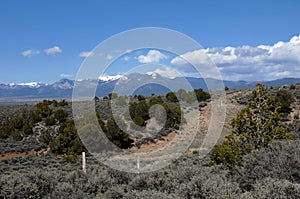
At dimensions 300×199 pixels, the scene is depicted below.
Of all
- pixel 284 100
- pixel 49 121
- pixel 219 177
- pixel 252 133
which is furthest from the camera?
pixel 49 121

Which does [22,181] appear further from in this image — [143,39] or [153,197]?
[143,39]

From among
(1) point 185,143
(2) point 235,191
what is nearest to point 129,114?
(1) point 185,143

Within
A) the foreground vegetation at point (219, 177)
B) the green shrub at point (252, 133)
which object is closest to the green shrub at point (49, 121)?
the foreground vegetation at point (219, 177)

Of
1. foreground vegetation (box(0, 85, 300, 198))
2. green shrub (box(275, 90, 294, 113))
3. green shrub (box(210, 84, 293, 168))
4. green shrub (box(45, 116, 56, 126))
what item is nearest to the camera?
foreground vegetation (box(0, 85, 300, 198))

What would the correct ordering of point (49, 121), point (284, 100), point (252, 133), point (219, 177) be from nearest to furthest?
point (219, 177)
point (252, 133)
point (284, 100)
point (49, 121)

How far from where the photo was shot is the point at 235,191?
6.71 m

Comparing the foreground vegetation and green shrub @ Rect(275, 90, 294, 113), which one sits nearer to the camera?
the foreground vegetation

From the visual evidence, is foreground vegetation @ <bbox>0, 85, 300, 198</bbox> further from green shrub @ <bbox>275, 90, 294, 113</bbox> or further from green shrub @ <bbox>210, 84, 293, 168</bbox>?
green shrub @ <bbox>275, 90, 294, 113</bbox>

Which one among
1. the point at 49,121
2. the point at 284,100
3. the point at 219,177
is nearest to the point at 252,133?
the point at 219,177

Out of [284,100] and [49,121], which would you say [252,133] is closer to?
[284,100]

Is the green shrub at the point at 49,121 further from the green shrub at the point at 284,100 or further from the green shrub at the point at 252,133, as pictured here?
the green shrub at the point at 252,133

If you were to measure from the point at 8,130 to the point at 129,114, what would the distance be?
1173cm

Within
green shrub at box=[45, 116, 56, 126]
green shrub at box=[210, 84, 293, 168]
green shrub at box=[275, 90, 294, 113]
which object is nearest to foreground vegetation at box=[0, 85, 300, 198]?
green shrub at box=[210, 84, 293, 168]

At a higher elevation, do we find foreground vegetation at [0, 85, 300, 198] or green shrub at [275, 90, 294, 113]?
green shrub at [275, 90, 294, 113]
